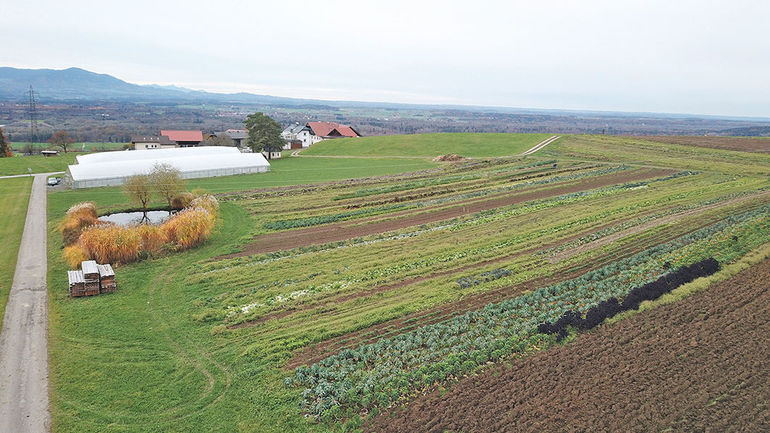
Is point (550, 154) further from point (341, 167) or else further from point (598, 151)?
point (341, 167)

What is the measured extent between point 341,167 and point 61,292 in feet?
163

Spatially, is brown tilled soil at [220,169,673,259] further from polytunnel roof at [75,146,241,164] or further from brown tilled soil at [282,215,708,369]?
polytunnel roof at [75,146,241,164]

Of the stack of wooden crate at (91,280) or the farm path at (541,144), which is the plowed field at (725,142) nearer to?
the farm path at (541,144)

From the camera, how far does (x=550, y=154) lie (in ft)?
250

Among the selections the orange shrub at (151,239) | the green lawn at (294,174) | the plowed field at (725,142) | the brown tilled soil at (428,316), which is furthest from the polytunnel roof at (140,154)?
the plowed field at (725,142)

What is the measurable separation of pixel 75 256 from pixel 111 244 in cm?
197

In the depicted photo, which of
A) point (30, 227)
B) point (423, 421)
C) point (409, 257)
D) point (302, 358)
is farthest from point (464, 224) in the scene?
point (30, 227)

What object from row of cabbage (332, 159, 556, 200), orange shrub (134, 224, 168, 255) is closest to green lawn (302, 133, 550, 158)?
row of cabbage (332, 159, 556, 200)

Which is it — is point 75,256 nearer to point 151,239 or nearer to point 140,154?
point 151,239

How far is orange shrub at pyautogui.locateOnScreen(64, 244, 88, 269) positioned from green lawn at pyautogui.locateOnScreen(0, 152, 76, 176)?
48.1 m

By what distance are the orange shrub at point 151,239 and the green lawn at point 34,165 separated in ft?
161

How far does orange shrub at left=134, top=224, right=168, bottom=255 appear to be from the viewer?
2997cm

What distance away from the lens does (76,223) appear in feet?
110

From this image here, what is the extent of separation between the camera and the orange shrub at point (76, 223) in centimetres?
3217
